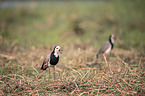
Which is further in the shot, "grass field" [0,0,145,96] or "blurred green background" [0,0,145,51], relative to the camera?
"blurred green background" [0,0,145,51]

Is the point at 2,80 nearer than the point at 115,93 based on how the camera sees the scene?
No

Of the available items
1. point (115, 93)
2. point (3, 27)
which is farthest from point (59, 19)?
point (115, 93)

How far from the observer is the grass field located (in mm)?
2535

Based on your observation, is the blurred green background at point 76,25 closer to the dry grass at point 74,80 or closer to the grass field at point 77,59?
the grass field at point 77,59

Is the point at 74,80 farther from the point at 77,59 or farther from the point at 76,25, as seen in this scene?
the point at 76,25

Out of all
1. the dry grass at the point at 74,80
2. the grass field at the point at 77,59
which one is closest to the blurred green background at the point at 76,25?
the grass field at the point at 77,59

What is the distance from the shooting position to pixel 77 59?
375 cm

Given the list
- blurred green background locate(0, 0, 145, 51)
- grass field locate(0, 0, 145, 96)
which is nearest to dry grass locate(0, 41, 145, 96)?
grass field locate(0, 0, 145, 96)

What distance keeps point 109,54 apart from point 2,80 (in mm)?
2953

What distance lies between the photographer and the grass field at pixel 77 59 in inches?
99.8

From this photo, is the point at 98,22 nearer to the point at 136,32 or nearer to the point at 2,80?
the point at 136,32

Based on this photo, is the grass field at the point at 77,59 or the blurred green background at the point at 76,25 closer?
the grass field at the point at 77,59

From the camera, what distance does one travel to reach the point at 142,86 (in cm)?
251

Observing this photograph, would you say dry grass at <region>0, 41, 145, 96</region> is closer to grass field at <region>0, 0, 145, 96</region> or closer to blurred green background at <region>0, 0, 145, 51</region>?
grass field at <region>0, 0, 145, 96</region>
